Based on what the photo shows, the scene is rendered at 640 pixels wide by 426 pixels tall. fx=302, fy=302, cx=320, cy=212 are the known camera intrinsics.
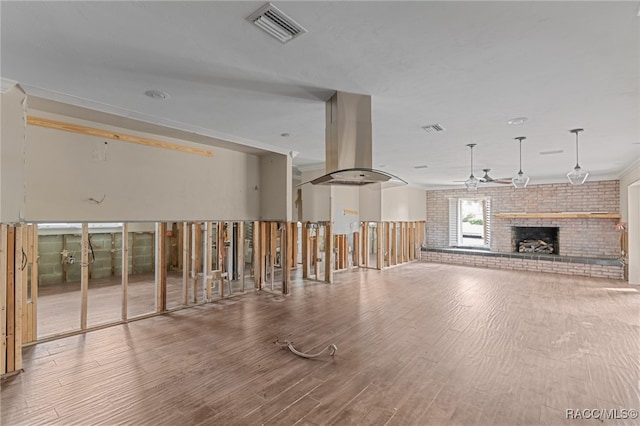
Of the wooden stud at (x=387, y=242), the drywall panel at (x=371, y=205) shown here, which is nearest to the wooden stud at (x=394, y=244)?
the wooden stud at (x=387, y=242)

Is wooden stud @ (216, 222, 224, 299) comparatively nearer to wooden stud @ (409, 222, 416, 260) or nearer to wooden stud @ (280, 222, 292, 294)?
wooden stud @ (280, 222, 292, 294)

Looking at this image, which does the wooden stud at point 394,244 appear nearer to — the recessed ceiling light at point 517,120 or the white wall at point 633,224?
the white wall at point 633,224

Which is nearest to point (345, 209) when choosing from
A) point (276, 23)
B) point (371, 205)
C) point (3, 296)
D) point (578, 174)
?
point (371, 205)

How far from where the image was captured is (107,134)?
12.5ft

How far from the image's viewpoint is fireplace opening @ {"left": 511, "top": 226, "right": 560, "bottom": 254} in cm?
858

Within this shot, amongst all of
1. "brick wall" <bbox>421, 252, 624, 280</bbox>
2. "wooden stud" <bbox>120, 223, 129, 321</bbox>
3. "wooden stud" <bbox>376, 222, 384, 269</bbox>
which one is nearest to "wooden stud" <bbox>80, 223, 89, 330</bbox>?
"wooden stud" <bbox>120, 223, 129, 321</bbox>

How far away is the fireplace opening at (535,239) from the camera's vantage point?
8578 mm

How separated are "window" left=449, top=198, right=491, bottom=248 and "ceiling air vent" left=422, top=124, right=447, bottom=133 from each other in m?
6.83

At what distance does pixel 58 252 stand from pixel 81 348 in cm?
425

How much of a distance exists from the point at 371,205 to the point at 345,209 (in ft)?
3.76

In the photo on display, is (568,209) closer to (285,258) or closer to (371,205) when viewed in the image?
(371,205)

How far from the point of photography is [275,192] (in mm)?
5633

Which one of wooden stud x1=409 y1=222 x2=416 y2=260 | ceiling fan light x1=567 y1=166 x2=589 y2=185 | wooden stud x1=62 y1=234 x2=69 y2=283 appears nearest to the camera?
ceiling fan light x1=567 y1=166 x2=589 y2=185

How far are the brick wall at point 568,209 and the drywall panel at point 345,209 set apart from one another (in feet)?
14.1
